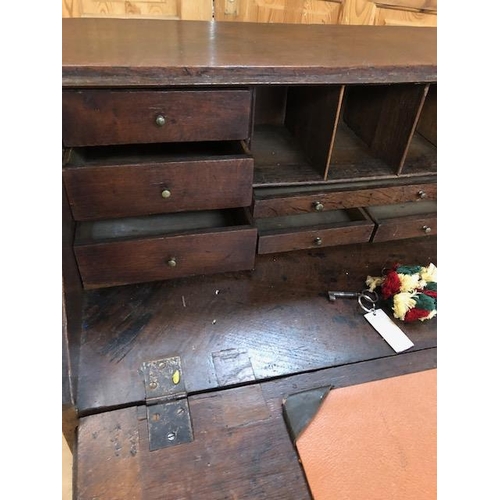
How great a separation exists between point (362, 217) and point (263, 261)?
295 millimetres

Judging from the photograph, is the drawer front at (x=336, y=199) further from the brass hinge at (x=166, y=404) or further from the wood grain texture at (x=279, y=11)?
the wood grain texture at (x=279, y=11)

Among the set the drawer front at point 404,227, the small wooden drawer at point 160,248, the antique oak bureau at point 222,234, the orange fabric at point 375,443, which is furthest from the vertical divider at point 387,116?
the orange fabric at point 375,443

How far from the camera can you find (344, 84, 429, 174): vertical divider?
3.17 feet

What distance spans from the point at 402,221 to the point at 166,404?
2.54 feet

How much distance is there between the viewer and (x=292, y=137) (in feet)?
3.91

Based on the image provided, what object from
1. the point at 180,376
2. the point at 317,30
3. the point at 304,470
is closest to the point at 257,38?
the point at 317,30

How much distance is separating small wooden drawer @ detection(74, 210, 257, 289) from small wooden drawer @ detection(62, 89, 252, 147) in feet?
0.71

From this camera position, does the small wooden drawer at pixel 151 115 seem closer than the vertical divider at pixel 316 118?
Yes

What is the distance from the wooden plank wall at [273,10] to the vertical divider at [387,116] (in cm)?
32

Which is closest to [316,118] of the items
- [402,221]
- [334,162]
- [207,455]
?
[334,162]

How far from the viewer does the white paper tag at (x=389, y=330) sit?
0.93 metres

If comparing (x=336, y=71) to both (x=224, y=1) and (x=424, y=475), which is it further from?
(x=424, y=475)

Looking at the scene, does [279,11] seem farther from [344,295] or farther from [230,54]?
[344,295]

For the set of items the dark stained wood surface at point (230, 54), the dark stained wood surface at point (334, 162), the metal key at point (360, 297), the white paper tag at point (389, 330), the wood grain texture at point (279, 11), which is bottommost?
the white paper tag at point (389, 330)
